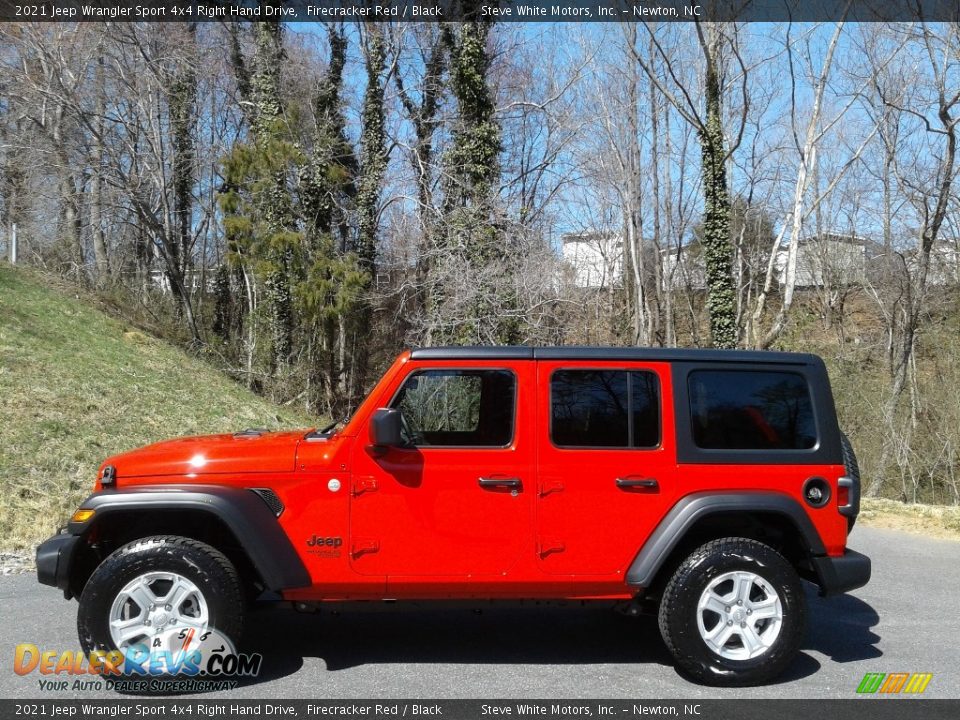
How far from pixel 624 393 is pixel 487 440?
84 cm

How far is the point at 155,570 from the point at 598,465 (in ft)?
8.11

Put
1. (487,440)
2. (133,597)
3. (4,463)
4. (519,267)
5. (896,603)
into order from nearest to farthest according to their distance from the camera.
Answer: (133,597), (487,440), (896,603), (4,463), (519,267)

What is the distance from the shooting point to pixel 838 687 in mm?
4672

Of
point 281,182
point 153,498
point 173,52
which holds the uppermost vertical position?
point 173,52

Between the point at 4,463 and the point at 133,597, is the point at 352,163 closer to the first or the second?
the point at 4,463

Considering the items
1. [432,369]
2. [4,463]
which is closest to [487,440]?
[432,369]

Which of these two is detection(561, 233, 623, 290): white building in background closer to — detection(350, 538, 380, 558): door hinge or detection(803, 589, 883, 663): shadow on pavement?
detection(803, 589, 883, 663): shadow on pavement

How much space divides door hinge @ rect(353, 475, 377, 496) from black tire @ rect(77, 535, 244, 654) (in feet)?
2.61

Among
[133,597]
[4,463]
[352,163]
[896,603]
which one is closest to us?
[133,597]

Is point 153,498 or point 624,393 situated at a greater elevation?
point 624,393

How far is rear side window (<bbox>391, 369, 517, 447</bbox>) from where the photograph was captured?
191 inches

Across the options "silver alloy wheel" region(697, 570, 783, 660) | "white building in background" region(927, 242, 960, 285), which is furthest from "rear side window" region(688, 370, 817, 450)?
"white building in background" region(927, 242, 960, 285)

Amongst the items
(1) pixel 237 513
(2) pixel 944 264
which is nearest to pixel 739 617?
(1) pixel 237 513

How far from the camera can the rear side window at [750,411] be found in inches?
194
